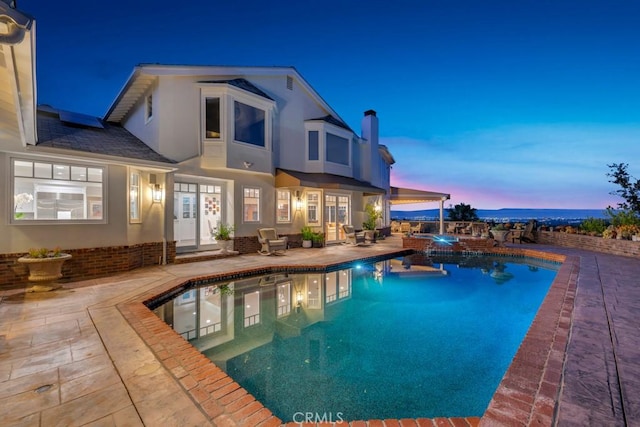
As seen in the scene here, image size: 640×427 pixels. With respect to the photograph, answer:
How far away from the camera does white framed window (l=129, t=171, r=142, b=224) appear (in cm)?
844

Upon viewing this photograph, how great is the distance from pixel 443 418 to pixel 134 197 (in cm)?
955

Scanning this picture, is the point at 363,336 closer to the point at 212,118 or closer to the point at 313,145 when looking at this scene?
the point at 212,118

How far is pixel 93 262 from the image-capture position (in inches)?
300

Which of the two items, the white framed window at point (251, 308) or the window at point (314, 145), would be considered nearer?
the white framed window at point (251, 308)

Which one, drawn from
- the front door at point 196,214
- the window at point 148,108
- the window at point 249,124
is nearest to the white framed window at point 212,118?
the window at point 249,124

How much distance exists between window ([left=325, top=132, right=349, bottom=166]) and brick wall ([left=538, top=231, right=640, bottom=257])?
1144 cm

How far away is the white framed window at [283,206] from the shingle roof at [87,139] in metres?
4.89

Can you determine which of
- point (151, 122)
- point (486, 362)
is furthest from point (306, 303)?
point (151, 122)

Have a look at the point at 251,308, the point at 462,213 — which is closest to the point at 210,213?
the point at 251,308

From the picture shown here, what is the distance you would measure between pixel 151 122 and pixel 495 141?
36313 mm

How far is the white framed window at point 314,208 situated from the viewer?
558 inches

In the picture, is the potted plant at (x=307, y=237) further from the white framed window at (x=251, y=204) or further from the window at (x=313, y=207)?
the white framed window at (x=251, y=204)

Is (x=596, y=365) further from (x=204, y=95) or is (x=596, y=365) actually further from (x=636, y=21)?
(x=636, y=21)

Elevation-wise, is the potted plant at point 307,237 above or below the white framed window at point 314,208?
below
